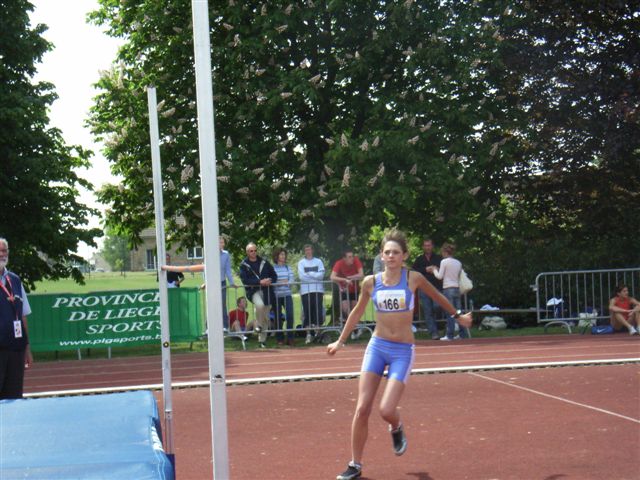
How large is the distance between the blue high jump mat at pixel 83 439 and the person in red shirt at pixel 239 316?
11262 millimetres

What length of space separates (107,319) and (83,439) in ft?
40.2

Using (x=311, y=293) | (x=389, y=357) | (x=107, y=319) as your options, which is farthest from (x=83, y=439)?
(x=311, y=293)

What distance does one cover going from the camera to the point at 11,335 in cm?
892

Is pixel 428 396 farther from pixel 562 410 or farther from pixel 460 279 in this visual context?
pixel 460 279

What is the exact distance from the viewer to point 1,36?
2438cm

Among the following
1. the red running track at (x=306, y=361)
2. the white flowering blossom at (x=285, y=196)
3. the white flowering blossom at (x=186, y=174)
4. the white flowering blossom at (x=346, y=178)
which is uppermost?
the white flowering blossom at (x=186, y=174)

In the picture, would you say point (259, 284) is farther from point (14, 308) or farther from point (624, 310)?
point (14, 308)

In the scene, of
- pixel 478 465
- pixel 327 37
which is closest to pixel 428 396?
pixel 478 465

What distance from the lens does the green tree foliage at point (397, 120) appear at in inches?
893

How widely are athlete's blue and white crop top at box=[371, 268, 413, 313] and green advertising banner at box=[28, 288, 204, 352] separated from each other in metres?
10.3

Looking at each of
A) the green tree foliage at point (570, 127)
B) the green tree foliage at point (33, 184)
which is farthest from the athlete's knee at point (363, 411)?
the green tree foliage at point (33, 184)

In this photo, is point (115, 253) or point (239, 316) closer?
point (239, 316)

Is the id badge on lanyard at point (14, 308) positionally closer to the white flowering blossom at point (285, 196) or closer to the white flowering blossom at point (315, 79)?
the white flowering blossom at point (285, 196)

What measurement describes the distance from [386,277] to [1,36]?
19.0 metres
